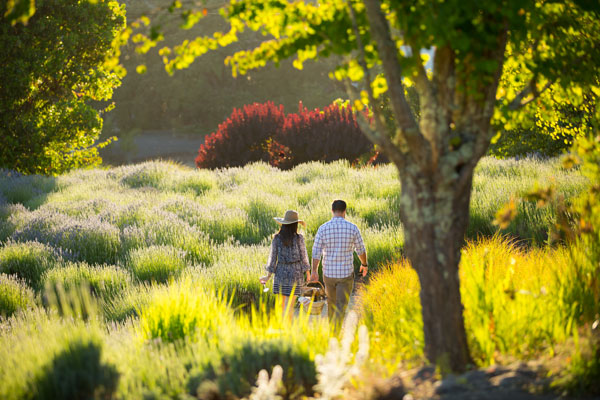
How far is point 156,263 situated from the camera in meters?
7.98

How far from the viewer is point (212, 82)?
4731cm

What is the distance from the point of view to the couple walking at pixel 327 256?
630 centimetres

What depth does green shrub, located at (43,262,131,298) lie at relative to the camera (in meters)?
7.14

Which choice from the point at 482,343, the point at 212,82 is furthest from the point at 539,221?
the point at 212,82

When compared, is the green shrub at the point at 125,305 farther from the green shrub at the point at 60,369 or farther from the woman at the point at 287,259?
the green shrub at the point at 60,369

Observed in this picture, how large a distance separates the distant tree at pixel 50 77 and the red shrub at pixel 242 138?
17.2 feet

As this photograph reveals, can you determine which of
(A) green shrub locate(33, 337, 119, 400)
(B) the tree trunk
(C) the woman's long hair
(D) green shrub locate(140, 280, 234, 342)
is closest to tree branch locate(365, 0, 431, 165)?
(B) the tree trunk

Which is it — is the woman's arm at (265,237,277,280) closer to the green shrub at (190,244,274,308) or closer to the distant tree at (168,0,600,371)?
the green shrub at (190,244,274,308)

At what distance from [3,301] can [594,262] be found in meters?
6.54

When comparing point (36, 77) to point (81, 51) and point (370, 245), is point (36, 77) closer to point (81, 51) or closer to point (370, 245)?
point (81, 51)

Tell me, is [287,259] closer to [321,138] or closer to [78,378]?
[78,378]

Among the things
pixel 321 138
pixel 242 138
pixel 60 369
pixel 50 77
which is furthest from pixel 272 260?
pixel 242 138

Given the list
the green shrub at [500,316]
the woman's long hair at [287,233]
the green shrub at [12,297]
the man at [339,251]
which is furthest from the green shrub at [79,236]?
the green shrub at [500,316]

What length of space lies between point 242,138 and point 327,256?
1435 centimetres
